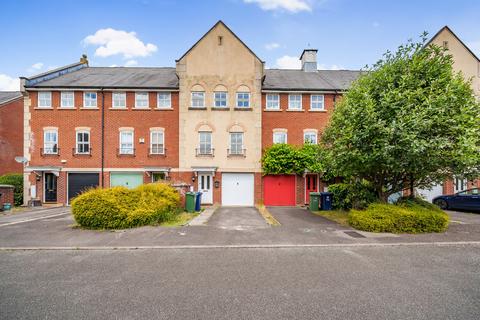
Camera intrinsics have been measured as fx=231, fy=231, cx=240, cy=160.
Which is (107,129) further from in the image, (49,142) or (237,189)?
(237,189)

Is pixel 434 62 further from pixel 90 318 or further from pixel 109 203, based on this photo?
pixel 109 203

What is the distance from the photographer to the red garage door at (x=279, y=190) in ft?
55.3

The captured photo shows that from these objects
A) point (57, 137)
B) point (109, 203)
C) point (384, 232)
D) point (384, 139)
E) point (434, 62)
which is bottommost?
point (384, 232)

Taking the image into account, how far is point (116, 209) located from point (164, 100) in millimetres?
10500

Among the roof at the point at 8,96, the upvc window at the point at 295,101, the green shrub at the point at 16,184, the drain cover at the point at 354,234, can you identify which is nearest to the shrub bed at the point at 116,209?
the drain cover at the point at 354,234

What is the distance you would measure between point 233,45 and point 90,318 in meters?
17.1

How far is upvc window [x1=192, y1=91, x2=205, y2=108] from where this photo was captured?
16905 millimetres

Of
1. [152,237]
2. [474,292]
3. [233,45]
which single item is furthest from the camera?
[233,45]

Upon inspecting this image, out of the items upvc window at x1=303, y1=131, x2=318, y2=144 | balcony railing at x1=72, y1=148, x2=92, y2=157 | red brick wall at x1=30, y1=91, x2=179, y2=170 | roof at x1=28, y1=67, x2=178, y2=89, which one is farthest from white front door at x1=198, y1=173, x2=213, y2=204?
balcony railing at x1=72, y1=148, x2=92, y2=157

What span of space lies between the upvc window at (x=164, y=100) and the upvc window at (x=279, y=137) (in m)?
8.22

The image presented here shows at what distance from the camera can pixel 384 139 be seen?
824cm

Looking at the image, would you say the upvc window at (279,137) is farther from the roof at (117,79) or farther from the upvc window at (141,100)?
the upvc window at (141,100)

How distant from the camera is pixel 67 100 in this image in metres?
17.2

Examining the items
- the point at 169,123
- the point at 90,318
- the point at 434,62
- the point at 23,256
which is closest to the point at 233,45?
the point at 169,123
